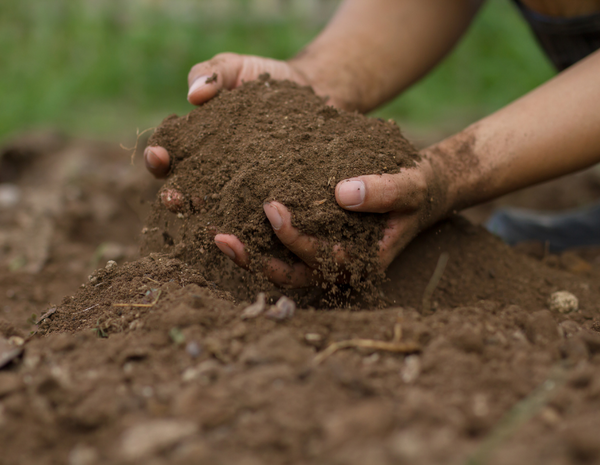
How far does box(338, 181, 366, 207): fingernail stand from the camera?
4.70ft

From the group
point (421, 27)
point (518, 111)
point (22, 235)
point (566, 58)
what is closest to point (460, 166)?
point (518, 111)

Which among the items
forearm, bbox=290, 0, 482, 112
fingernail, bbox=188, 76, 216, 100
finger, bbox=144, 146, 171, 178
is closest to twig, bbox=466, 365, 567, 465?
finger, bbox=144, 146, 171, 178

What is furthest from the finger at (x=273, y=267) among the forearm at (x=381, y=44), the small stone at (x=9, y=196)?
the small stone at (x=9, y=196)

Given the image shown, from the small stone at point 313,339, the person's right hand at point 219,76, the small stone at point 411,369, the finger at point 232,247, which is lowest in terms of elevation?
the small stone at point 411,369

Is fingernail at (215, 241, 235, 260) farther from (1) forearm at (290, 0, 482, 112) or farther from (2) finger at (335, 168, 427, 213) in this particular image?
(1) forearm at (290, 0, 482, 112)

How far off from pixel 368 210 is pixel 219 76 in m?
0.85

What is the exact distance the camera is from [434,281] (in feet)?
6.04

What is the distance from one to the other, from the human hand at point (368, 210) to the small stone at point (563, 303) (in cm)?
53

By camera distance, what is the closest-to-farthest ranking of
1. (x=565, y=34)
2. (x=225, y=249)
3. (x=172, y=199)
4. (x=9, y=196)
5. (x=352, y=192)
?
(x=352, y=192), (x=225, y=249), (x=172, y=199), (x=565, y=34), (x=9, y=196)

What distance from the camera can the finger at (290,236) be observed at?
1449 millimetres

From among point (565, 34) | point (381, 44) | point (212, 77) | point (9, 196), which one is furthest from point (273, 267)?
point (9, 196)

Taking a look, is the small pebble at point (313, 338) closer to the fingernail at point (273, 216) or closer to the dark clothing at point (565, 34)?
the fingernail at point (273, 216)

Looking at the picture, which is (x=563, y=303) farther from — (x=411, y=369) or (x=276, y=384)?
(x=276, y=384)

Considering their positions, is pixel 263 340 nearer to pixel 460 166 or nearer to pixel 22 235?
pixel 460 166
